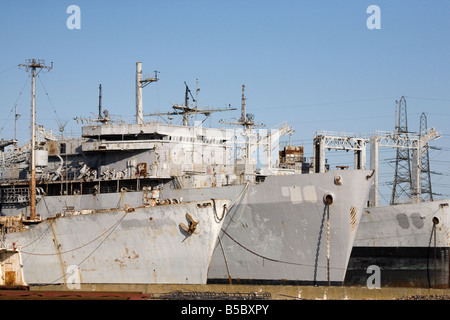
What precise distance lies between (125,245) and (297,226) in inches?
272

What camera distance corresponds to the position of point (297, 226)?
27156 mm

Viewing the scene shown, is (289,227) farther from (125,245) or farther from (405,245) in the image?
(405,245)

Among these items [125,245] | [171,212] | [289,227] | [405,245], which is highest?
[171,212]

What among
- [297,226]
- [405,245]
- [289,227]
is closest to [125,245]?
[289,227]

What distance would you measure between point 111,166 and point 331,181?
12.1 metres

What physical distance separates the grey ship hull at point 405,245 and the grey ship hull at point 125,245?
14.3 meters

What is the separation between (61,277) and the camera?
26.5m

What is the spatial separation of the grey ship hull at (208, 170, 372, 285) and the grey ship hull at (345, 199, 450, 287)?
355 inches

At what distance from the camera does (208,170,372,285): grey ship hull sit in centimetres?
2659
